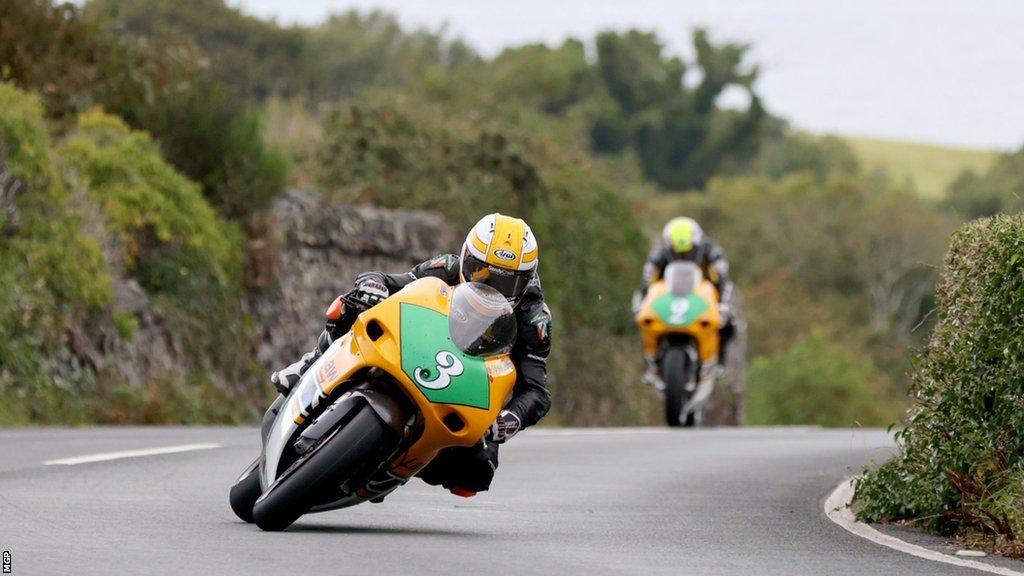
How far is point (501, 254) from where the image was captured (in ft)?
31.3

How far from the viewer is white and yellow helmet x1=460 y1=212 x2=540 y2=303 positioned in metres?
9.57

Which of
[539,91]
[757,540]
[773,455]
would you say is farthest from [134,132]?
[539,91]

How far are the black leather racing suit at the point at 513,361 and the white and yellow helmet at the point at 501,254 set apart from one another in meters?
0.15

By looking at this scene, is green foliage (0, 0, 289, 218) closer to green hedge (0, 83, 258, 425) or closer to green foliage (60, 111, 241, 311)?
green hedge (0, 83, 258, 425)

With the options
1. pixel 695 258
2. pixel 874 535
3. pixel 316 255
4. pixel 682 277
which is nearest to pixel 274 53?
pixel 316 255

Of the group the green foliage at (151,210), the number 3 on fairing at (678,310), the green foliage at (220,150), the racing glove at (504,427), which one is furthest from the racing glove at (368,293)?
the green foliage at (220,150)

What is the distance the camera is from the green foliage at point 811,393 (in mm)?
46688

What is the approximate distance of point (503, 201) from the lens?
98.9 ft

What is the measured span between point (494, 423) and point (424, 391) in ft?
2.39

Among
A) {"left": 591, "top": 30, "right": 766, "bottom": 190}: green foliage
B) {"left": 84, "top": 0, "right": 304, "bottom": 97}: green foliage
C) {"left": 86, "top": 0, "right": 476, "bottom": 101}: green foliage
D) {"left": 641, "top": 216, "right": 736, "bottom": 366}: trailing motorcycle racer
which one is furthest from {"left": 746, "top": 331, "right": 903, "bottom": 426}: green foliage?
{"left": 591, "top": 30, "right": 766, "bottom": 190}: green foliage

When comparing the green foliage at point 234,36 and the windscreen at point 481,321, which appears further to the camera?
the green foliage at point 234,36

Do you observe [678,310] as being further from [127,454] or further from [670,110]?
[670,110]

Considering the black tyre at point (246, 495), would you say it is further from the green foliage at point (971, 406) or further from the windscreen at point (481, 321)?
the green foliage at point (971, 406)

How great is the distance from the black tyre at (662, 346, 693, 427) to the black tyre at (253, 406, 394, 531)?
1266 centimetres
